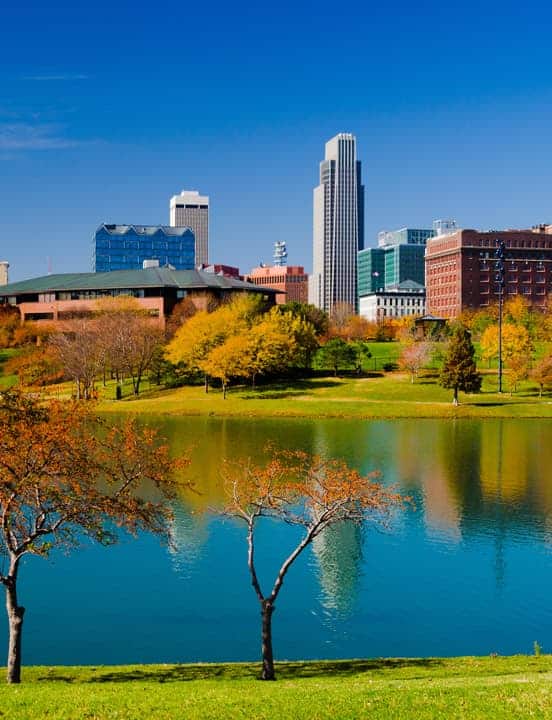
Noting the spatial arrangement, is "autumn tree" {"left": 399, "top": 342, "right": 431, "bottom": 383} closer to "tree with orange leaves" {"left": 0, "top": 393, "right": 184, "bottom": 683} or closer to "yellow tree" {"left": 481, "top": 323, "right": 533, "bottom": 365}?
"yellow tree" {"left": 481, "top": 323, "right": 533, "bottom": 365}

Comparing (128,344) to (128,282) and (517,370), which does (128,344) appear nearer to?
(128,282)

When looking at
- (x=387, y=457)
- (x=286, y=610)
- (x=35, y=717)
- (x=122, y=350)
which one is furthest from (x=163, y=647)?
(x=122, y=350)

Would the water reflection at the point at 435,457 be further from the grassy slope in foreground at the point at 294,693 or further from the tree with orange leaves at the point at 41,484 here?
the grassy slope in foreground at the point at 294,693

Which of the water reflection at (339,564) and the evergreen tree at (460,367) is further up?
the evergreen tree at (460,367)

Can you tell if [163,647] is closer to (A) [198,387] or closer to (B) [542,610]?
(B) [542,610]

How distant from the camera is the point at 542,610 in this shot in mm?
29531

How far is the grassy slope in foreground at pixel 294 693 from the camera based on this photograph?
16.5m

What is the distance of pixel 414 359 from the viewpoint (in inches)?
4011

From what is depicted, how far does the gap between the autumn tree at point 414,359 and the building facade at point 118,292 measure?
3591cm

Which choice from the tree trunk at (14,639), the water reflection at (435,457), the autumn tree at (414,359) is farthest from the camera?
the autumn tree at (414,359)

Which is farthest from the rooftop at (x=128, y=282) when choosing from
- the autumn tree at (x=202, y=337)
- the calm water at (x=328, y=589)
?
the calm water at (x=328, y=589)

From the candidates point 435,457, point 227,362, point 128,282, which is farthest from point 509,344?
point 128,282

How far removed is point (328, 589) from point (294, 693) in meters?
13.3

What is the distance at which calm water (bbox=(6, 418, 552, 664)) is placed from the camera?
2662cm
